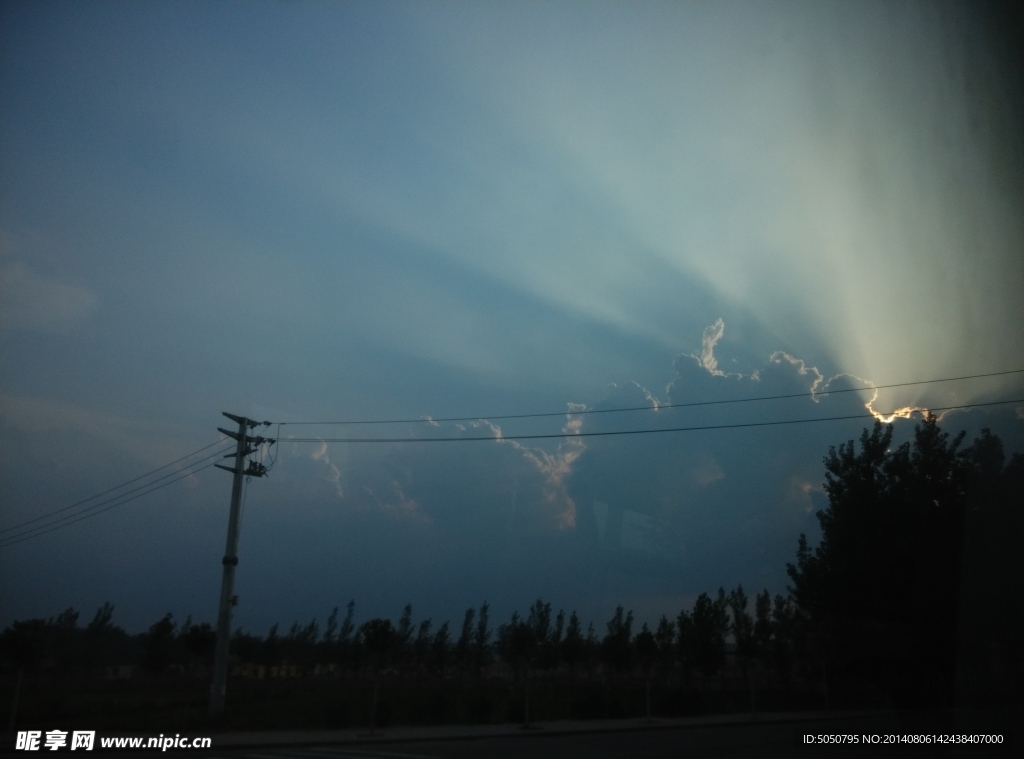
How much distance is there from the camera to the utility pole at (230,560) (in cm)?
2258

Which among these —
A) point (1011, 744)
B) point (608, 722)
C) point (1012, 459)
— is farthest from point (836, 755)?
point (608, 722)

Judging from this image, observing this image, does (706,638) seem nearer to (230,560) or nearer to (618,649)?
(618,649)

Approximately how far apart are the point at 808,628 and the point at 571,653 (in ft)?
72.9

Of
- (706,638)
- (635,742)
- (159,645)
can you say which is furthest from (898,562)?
(159,645)

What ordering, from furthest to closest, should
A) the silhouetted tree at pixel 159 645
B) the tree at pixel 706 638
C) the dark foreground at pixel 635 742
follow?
the tree at pixel 706 638
the silhouetted tree at pixel 159 645
the dark foreground at pixel 635 742

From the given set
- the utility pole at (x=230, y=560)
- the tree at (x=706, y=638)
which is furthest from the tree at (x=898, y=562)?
the utility pole at (x=230, y=560)

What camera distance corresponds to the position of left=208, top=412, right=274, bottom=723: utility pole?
22578mm

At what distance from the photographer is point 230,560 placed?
23844mm

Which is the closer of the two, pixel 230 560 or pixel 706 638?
pixel 230 560

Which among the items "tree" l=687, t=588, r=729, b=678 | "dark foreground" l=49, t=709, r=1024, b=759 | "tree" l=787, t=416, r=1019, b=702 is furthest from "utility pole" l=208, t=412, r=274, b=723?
"tree" l=687, t=588, r=729, b=678

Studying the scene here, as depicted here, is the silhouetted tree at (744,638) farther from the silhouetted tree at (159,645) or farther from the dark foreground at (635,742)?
the silhouetted tree at (159,645)

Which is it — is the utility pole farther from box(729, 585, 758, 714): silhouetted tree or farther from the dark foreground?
box(729, 585, 758, 714): silhouetted tree

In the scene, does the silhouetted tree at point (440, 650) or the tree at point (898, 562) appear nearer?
the tree at point (898, 562)

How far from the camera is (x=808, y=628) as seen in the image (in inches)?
1059
